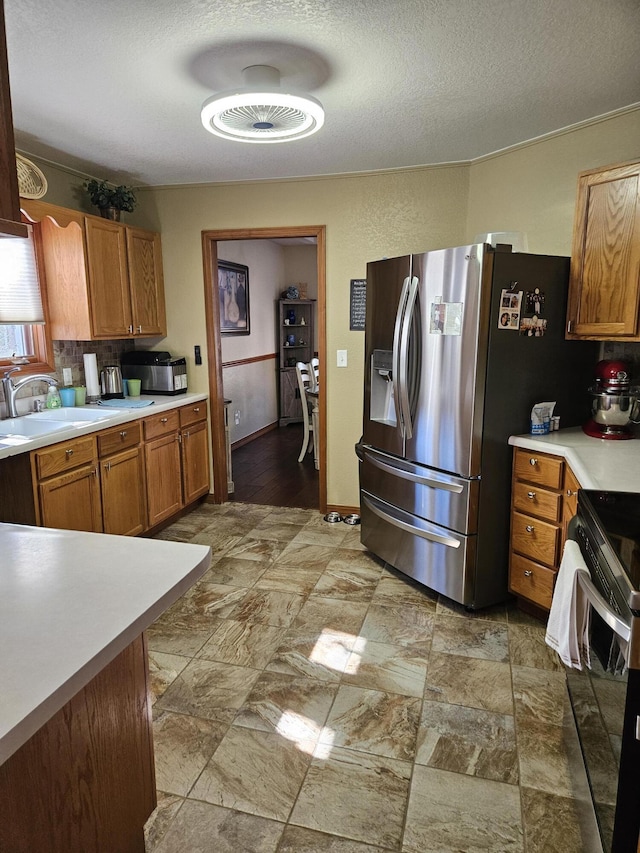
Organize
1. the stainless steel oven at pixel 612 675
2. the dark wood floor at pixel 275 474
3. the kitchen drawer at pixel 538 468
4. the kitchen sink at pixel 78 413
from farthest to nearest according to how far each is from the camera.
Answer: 1. the dark wood floor at pixel 275 474
2. the kitchen sink at pixel 78 413
3. the kitchen drawer at pixel 538 468
4. the stainless steel oven at pixel 612 675

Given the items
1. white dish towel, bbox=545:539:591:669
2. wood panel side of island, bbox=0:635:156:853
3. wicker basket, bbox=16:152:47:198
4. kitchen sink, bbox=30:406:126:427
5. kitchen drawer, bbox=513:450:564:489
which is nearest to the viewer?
wood panel side of island, bbox=0:635:156:853

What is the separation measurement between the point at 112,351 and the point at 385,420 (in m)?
2.27

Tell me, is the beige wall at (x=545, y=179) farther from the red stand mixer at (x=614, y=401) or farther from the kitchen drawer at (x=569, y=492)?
the kitchen drawer at (x=569, y=492)

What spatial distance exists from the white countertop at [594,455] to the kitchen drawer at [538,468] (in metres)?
0.04

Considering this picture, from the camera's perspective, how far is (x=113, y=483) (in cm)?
331

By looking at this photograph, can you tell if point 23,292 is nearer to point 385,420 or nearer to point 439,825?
point 385,420

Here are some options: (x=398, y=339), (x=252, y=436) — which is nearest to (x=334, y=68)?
(x=398, y=339)

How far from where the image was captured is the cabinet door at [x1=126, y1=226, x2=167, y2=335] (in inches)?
155

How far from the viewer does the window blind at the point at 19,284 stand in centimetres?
319

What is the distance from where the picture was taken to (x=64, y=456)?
2.88 metres

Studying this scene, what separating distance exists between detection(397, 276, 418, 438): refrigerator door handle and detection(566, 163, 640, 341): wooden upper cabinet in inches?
29.7

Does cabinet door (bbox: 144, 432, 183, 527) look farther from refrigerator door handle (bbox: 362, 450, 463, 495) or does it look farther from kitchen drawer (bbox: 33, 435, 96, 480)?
refrigerator door handle (bbox: 362, 450, 463, 495)

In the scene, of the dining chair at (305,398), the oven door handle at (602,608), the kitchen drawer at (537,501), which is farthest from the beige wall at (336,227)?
the oven door handle at (602,608)

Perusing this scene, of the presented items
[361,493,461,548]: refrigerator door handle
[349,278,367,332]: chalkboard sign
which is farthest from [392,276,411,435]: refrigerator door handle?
[349,278,367,332]: chalkboard sign
